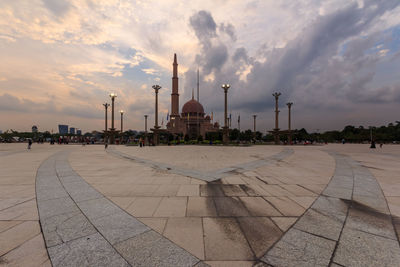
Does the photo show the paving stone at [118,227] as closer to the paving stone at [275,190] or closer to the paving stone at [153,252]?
the paving stone at [153,252]

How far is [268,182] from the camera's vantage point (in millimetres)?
5934

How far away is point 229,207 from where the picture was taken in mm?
3893

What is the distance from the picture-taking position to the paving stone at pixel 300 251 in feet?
7.07

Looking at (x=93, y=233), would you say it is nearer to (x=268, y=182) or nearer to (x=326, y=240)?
(x=326, y=240)

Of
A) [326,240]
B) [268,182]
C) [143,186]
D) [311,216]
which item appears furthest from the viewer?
[268,182]

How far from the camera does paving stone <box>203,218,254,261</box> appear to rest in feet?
7.52

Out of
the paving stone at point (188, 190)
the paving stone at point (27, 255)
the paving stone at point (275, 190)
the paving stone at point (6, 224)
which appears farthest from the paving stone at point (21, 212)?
the paving stone at point (275, 190)

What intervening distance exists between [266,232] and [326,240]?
95cm

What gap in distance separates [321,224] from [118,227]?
4.08m

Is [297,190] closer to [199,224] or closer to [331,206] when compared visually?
[331,206]

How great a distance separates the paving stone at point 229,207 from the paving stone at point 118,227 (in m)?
1.74

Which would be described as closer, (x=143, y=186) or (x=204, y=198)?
(x=204, y=198)

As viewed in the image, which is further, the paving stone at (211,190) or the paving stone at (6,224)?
the paving stone at (211,190)

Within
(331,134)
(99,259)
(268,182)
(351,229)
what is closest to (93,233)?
(99,259)
